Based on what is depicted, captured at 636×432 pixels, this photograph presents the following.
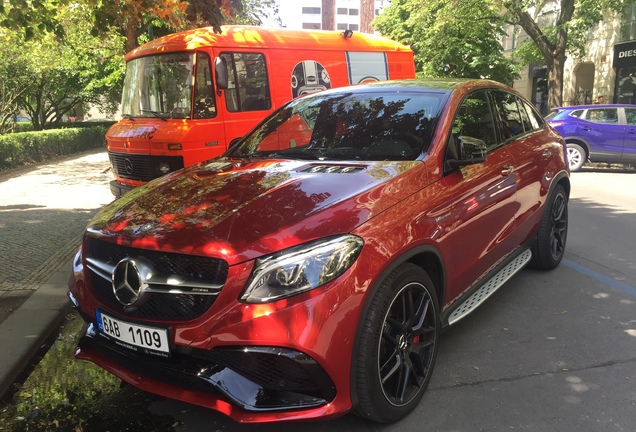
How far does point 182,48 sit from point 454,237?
5.69 meters

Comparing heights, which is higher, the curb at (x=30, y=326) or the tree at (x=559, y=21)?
the tree at (x=559, y=21)

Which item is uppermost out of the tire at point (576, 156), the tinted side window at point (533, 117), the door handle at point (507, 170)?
the tinted side window at point (533, 117)

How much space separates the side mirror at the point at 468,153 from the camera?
3363mm

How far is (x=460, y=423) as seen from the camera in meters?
2.84

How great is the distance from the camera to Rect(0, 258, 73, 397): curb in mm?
3591

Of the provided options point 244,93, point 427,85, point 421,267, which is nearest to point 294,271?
point 421,267

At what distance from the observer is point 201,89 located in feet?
24.6

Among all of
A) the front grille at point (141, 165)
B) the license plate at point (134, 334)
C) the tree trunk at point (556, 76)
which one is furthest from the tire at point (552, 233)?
the tree trunk at point (556, 76)

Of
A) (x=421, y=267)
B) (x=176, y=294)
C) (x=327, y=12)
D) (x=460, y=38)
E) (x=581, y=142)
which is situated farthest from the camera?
(x=327, y=12)

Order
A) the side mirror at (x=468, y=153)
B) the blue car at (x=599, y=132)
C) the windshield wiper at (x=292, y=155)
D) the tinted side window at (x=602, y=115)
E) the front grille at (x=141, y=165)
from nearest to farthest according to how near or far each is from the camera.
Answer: the side mirror at (x=468, y=153)
the windshield wiper at (x=292, y=155)
the front grille at (x=141, y=165)
the blue car at (x=599, y=132)
the tinted side window at (x=602, y=115)

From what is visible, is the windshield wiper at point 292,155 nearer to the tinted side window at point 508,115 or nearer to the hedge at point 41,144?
the tinted side window at point 508,115

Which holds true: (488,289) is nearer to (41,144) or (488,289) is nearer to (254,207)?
(254,207)

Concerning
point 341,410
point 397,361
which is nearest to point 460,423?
point 397,361

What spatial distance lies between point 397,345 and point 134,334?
1315 millimetres
